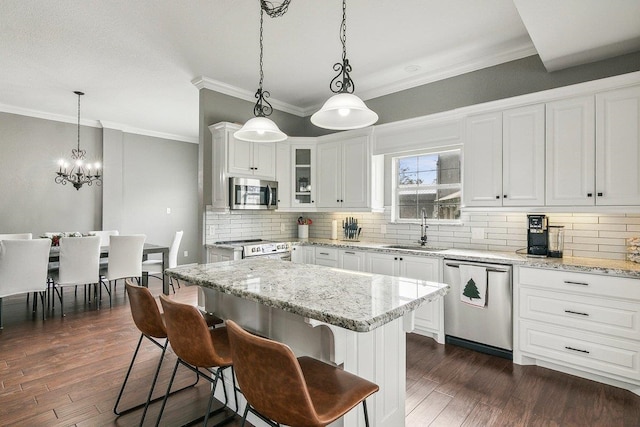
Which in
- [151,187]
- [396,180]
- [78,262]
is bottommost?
[78,262]

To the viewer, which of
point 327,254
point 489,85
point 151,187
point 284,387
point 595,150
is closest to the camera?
point 284,387

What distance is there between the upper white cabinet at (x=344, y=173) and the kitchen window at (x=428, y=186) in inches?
15.8

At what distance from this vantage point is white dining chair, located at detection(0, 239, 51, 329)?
3738mm

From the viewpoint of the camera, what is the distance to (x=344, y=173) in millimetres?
4422

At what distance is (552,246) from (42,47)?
525 cm

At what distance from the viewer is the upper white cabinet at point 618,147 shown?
8.29ft

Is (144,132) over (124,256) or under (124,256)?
over

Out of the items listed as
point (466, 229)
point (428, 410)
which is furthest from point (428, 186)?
point (428, 410)

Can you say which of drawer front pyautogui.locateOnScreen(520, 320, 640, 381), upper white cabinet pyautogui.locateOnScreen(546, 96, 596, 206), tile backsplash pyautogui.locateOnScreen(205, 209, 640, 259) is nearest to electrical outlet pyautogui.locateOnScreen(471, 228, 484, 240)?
tile backsplash pyautogui.locateOnScreen(205, 209, 640, 259)

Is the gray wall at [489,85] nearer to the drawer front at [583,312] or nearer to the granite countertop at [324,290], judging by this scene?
the drawer front at [583,312]

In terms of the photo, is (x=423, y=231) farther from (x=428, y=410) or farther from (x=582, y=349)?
(x=428, y=410)

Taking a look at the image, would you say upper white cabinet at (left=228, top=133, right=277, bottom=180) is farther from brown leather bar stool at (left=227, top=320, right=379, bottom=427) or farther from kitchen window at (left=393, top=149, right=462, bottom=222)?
brown leather bar stool at (left=227, top=320, right=379, bottom=427)

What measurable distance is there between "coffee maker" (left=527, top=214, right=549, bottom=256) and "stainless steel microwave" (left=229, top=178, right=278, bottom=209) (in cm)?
294

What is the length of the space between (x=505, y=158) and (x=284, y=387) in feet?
9.58
